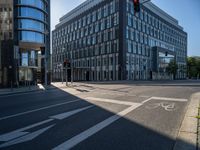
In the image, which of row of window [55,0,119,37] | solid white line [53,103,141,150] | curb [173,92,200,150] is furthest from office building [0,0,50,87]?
row of window [55,0,119,37]

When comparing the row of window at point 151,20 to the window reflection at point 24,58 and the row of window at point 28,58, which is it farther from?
the window reflection at point 24,58

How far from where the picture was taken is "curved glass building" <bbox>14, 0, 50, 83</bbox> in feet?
116

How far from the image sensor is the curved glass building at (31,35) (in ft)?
116

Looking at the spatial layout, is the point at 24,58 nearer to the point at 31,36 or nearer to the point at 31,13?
the point at 31,36

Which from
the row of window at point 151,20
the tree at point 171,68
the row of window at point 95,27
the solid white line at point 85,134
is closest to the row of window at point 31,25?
the row of window at point 95,27

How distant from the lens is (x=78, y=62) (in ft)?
268

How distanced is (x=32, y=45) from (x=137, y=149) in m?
36.0

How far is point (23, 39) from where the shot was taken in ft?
117

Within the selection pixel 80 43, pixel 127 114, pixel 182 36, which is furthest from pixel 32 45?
pixel 182 36

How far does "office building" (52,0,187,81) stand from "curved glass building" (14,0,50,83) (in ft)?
41.6

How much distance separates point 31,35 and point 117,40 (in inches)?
1232

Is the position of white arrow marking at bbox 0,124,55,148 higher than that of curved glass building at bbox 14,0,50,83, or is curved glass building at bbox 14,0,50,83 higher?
curved glass building at bbox 14,0,50,83

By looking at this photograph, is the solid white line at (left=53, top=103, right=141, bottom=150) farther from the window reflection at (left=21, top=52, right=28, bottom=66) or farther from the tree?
the tree

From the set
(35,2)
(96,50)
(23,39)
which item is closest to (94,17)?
(96,50)
